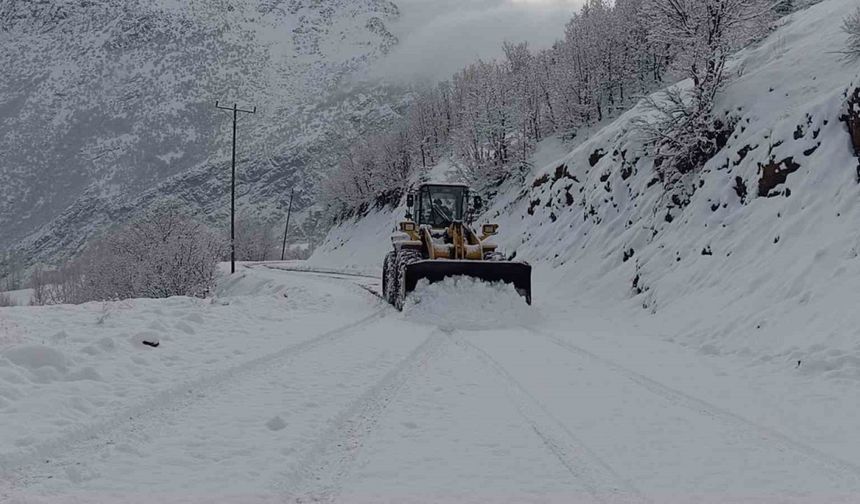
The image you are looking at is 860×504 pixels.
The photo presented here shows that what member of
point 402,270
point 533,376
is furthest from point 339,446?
point 402,270

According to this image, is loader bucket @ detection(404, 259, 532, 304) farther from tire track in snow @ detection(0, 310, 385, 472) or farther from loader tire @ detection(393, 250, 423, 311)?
tire track in snow @ detection(0, 310, 385, 472)

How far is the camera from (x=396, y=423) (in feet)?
16.5

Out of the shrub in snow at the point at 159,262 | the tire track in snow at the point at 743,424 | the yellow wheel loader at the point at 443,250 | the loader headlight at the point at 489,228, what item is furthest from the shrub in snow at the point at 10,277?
the tire track in snow at the point at 743,424

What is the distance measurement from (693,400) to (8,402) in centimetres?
632

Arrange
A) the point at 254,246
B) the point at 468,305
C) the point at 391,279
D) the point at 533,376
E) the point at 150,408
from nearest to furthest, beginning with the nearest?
the point at 150,408
the point at 533,376
the point at 468,305
the point at 391,279
the point at 254,246

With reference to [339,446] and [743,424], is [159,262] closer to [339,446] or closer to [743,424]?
[339,446]

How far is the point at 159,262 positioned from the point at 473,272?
2351 centimetres

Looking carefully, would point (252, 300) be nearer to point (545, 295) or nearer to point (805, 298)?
point (545, 295)

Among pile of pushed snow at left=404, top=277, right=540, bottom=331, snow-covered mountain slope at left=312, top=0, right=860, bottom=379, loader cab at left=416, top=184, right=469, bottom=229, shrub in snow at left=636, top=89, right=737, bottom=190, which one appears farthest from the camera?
loader cab at left=416, top=184, right=469, bottom=229

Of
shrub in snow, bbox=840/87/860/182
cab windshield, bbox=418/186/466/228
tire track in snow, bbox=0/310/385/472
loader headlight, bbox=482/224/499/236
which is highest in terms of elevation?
shrub in snow, bbox=840/87/860/182

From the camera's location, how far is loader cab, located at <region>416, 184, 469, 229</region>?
56.5 ft

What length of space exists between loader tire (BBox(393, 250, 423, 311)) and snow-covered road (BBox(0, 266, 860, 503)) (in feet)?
16.0

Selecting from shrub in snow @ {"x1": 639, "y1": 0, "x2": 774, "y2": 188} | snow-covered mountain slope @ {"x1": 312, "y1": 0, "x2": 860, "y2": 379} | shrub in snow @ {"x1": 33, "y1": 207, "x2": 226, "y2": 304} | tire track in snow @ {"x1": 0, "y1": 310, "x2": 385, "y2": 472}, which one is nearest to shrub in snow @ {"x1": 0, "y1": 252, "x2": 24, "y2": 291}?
shrub in snow @ {"x1": 33, "y1": 207, "x2": 226, "y2": 304}

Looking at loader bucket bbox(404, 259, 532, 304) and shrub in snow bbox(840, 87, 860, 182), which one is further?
loader bucket bbox(404, 259, 532, 304)
